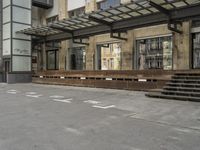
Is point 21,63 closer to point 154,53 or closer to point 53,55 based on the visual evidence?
point 53,55

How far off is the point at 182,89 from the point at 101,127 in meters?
6.58

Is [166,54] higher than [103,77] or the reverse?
higher

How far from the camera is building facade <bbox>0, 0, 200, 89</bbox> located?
16094 mm

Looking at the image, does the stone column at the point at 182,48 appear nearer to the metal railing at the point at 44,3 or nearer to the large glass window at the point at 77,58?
the large glass window at the point at 77,58

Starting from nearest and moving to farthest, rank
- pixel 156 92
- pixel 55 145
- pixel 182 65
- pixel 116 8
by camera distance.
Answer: pixel 55 145 < pixel 156 92 < pixel 116 8 < pixel 182 65

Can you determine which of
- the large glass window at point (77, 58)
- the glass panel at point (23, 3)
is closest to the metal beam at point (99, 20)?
the large glass window at point (77, 58)

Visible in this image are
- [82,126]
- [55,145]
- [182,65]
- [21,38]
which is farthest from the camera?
[21,38]

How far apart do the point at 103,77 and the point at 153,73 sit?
4.10m

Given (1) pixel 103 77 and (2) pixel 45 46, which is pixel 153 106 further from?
(2) pixel 45 46

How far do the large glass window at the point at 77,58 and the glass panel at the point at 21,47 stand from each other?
14.1 ft

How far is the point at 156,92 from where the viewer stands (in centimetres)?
1245

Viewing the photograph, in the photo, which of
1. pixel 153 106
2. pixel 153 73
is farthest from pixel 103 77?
pixel 153 106

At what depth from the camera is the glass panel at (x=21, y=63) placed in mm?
24047

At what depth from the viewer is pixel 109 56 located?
2134 centimetres
